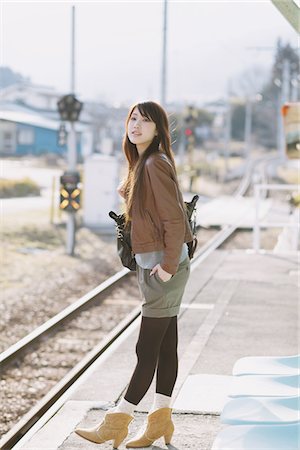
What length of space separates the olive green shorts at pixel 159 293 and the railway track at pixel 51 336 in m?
1.67

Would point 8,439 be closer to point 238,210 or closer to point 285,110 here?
point 285,110

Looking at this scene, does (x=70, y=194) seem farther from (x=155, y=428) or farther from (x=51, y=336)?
(x=155, y=428)

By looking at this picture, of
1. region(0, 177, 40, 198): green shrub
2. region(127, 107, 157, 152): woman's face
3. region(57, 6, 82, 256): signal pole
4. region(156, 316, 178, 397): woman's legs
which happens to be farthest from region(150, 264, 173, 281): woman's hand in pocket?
region(0, 177, 40, 198): green shrub

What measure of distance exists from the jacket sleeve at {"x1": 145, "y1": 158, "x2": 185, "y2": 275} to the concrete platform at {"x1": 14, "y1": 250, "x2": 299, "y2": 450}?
39.2 inches

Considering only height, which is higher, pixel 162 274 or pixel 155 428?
pixel 162 274

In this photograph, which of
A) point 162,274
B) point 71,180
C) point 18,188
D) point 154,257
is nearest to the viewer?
point 162,274

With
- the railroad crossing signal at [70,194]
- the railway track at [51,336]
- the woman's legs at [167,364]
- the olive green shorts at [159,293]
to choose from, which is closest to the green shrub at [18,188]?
the railroad crossing signal at [70,194]

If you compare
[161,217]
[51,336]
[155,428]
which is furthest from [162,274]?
[51,336]

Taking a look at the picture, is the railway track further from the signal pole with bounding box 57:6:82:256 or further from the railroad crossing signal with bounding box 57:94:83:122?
the railroad crossing signal with bounding box 57:94:83:122

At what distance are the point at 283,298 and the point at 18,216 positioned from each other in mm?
13863

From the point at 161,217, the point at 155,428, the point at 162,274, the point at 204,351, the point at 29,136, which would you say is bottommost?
the point at 29,136

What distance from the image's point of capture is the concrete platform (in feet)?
15.7

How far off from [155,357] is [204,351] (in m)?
2.44

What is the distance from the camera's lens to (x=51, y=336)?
893cm
